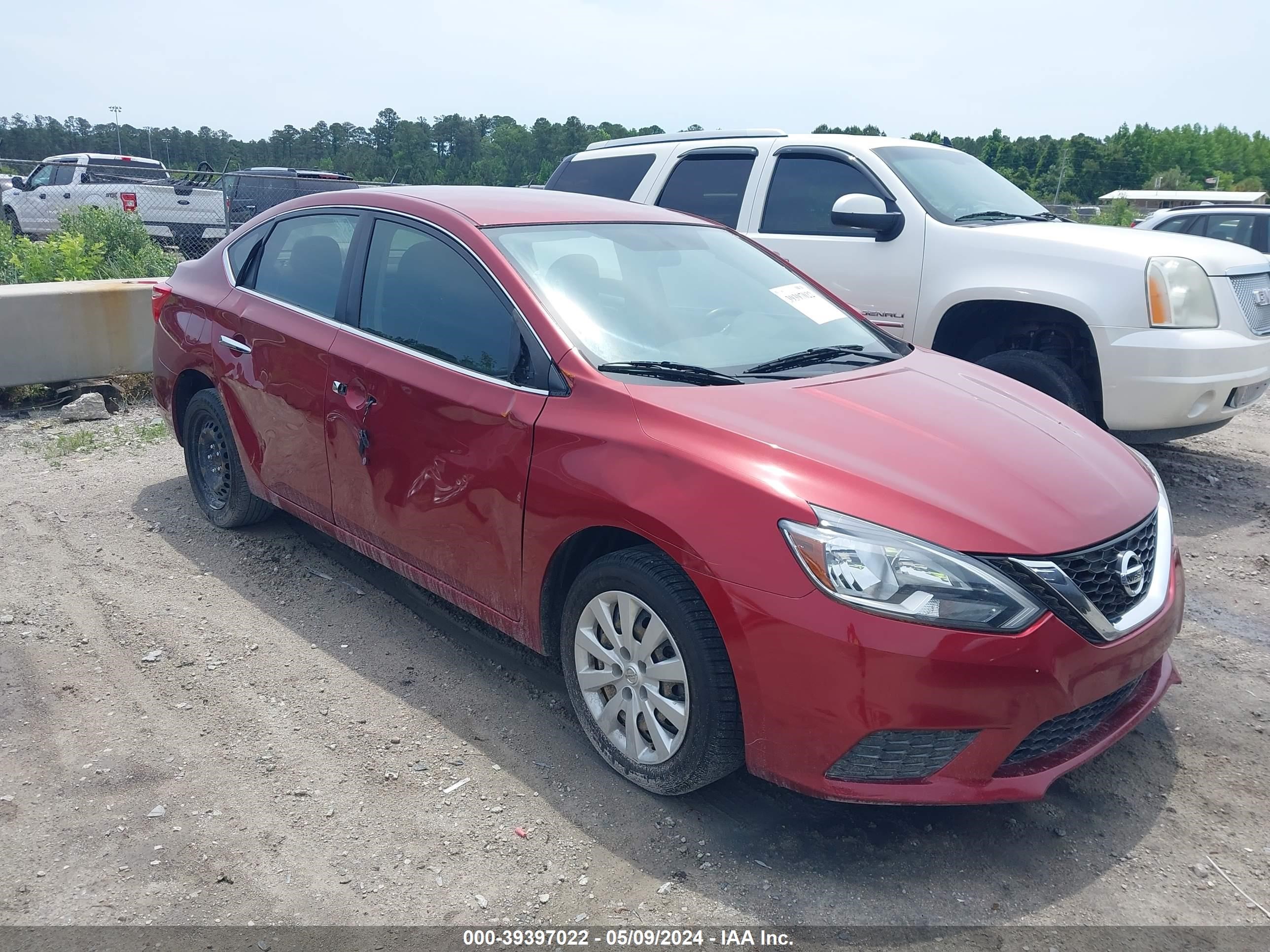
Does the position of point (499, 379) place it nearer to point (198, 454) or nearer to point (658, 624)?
point (658, 624)

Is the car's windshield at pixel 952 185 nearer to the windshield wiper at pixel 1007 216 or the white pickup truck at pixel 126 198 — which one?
the windshield wiper at pixel 1007 216

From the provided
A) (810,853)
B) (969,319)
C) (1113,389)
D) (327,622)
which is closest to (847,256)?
(969,319)

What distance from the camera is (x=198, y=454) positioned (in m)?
5.20

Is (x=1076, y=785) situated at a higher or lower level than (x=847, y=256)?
lower

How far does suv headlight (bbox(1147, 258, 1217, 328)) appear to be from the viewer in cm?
531

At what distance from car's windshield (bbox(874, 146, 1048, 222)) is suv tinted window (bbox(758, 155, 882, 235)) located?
25 cm

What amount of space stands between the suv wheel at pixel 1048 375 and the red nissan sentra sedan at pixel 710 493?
74.7 inches

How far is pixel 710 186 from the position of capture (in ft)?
23.1

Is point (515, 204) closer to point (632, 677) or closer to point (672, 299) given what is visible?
point (672, 299)

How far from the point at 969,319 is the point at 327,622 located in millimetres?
4116

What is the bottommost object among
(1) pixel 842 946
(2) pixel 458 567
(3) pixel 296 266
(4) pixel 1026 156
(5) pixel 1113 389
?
(1) pixel 842 946

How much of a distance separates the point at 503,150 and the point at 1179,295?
1154 inches

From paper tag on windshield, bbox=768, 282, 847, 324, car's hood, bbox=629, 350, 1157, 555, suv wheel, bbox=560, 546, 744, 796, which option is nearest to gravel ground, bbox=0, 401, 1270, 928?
suv wheel, bbox=560, 546, 744, 796

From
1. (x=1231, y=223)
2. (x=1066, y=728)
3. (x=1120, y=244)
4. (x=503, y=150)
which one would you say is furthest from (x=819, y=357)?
(x=503, y=150)
